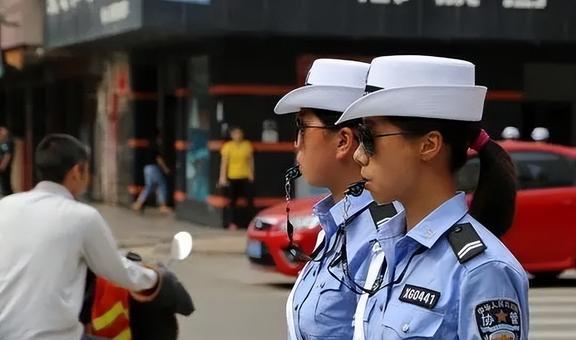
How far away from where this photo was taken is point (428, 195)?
2.81m

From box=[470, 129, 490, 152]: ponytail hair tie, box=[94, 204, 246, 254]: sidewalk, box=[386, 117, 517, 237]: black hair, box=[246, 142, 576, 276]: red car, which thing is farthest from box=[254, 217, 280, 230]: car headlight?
box=[470, 129, 490, 152]: ponytail hair tie

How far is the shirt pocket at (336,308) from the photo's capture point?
3627 millimetres

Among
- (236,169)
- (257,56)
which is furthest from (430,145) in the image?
(257,56)

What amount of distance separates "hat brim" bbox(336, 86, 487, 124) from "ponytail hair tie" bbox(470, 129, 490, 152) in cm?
14

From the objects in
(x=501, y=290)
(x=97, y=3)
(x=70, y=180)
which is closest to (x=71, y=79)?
(x=97, y=3)

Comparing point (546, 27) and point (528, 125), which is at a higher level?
point (546, 27)

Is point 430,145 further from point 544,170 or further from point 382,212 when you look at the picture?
point 544,170

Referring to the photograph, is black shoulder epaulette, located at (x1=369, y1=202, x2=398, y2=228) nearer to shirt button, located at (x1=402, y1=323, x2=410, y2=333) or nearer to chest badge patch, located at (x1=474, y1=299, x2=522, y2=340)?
shirt button, located at (x1=402, y1=323, x2=410, y2=333)

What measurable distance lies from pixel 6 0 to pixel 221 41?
36.0ft

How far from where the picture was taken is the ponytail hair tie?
2.95 metres

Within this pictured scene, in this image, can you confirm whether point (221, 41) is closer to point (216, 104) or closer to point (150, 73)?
point (216, 104)

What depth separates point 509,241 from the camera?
43.2ft

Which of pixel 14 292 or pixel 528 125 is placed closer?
pixel 14 292

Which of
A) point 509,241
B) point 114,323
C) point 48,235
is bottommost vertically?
point 509,241
